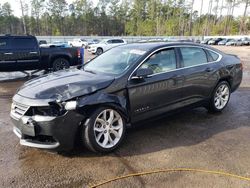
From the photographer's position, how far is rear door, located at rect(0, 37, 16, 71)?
1075 centimetres

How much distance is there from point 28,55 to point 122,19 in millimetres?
85192

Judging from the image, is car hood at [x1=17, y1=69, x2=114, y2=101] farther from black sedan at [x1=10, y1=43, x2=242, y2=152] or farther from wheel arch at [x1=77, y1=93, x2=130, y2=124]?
wheel arch at [x1=77, y1=93, x2=130, y2=124]

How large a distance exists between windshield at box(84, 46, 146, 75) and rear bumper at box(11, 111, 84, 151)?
1.18 meters

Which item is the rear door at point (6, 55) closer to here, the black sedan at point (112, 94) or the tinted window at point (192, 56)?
the black sedan at point (112, 94)

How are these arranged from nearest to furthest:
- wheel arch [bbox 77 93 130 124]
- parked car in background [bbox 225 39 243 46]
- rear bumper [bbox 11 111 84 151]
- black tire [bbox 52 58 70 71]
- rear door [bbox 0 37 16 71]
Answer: rear bumper [bbox 11 111 84 151]
wheel arch [bbox 77 93 130 124]
rear door [bbox 0 37 16 71]
black tire [bbox 52 58 70 71]
parked car in background [bbox 225 39 243 46]

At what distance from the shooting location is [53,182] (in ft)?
Answer: 10.7

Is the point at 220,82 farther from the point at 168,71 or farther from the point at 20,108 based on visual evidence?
the point at 20,108

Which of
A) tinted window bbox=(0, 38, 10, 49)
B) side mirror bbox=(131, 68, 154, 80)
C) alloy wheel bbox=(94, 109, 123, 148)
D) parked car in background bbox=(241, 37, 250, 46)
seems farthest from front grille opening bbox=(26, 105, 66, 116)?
parked car in background bbox=(241, 37, 250, 46)

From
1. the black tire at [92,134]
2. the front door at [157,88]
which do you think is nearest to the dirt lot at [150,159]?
the black tire at [92,134]

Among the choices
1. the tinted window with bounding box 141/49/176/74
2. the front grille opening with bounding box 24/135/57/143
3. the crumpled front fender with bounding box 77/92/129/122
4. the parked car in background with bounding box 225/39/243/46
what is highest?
the tinted window with bounding box 141/49/176/74

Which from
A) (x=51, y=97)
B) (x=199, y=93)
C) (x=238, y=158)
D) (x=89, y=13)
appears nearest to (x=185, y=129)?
(x=199, y=93)

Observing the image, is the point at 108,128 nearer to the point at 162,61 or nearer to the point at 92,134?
the point at 92,134

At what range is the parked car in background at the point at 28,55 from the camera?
35.6 ft

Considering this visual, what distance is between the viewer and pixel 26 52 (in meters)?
11.1
